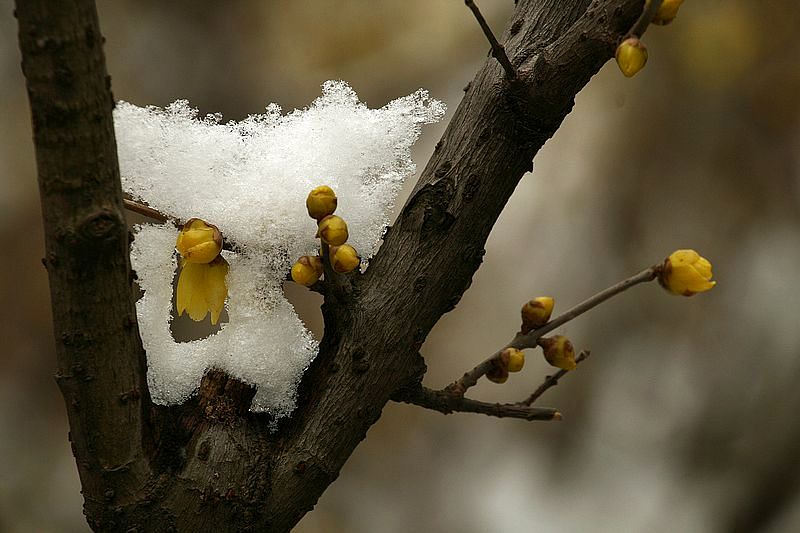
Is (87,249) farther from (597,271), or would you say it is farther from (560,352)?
(597,271)

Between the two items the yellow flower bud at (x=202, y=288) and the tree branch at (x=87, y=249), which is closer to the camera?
the tree branch at (x=87, y=249)

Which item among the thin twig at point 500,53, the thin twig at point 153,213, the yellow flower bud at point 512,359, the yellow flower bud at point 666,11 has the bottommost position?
the yellow flower bud at point 512,359

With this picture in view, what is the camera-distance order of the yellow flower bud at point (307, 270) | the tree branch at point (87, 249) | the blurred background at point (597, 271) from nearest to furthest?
1. the tree branch at point (87, 249)
2. the yellow flower bud at point (307, 270)
3. the blurred background at point (597, 271)

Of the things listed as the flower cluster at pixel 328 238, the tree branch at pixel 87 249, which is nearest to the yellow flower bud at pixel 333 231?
the flower cluster at pixel 328 238

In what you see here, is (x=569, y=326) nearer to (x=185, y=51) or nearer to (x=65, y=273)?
(x=185, y=51)

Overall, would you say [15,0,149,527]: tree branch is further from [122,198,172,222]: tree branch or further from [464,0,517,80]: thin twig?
[464,0,517,80]: thin twig

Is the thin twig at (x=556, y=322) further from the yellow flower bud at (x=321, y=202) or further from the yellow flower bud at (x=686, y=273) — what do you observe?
the yellow flower bud at (x=321, y=202)

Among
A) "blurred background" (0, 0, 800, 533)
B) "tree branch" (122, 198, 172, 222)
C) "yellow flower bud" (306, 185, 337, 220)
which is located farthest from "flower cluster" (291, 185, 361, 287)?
"blurred background" (0, 0, 800, 533)

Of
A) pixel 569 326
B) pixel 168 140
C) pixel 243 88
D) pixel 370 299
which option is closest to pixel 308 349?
pixel 370 299

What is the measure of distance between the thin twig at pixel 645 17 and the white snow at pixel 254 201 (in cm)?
16

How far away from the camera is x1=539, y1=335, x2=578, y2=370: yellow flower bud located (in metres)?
0.45

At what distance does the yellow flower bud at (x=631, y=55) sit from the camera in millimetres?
401

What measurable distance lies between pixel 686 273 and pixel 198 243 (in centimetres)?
28

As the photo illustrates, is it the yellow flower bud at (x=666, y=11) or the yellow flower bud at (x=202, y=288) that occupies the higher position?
the yellow flower bud at (x=202, y=288)
